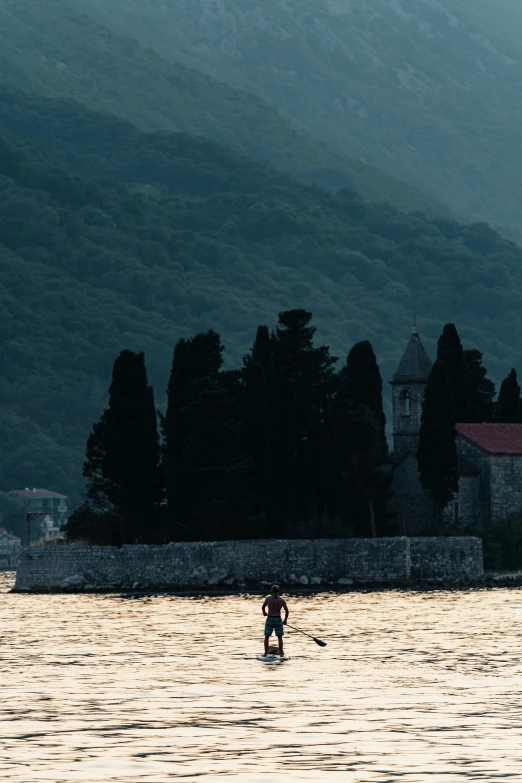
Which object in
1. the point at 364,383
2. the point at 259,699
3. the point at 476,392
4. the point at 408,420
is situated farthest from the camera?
the point at 476,392

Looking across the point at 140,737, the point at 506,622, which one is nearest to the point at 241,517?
the point at 506,622

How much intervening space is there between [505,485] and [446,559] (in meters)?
9.15

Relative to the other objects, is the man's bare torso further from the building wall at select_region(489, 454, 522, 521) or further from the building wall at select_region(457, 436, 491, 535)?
the building wall at select_region(489, 454, 522, 521)

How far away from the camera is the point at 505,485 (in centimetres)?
9319

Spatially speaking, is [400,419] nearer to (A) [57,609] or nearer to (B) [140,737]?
(A) [57,609]

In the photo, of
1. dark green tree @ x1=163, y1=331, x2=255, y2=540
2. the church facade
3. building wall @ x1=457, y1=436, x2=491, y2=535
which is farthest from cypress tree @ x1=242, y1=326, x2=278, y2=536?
building wall @ x1=457, y1=436, x2=491, y2=535

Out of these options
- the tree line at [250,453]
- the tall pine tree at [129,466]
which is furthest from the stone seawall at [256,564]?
the tall pine tree at [129,466]

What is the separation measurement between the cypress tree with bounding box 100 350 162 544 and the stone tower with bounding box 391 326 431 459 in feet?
52.0

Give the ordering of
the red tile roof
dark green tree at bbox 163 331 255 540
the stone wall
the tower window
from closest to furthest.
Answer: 1. dark green tree at bbox 163 331 255 540
2. the stone wall
3. the red tile roof
4. the tower window

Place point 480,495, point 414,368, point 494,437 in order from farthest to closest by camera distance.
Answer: point 414,368 → point 494,437 → point 480,495

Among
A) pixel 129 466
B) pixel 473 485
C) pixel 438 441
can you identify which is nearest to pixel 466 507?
pixel 473 485

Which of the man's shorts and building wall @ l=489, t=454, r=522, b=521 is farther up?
building wall @ l=489, t=454, r=522, b=521

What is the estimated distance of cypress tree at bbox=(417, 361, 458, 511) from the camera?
294 ft

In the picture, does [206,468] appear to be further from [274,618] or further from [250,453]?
[274,618]
